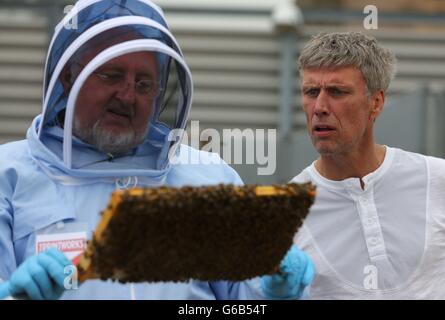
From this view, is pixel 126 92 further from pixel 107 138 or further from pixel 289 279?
pixel 289 279

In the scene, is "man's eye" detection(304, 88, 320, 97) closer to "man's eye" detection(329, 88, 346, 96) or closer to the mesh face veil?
"man's eye" detection(329, 88, 346, 96)

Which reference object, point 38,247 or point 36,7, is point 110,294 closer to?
point 38,247

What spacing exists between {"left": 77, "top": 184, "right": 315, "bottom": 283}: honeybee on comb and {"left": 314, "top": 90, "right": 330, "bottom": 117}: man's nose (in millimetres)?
933

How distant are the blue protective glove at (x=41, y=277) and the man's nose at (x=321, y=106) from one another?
44.2 inches

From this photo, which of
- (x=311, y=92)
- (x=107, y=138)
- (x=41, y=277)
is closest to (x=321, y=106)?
(x=311, y=92)

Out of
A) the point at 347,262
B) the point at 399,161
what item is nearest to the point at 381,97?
the point at 399,161

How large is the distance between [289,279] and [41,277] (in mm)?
634

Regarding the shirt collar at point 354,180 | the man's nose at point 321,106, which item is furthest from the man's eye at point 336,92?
the shirt collar at point 354,180

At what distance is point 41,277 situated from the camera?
2.31 m

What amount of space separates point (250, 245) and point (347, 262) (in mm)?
850

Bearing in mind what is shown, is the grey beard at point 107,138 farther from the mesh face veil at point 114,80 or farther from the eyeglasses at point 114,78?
the eyeglasses at point 114,78

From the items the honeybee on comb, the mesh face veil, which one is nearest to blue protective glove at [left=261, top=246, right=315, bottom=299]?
the honeybee on comb

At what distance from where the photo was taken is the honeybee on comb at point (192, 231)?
212 centimetres

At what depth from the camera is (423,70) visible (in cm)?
827
